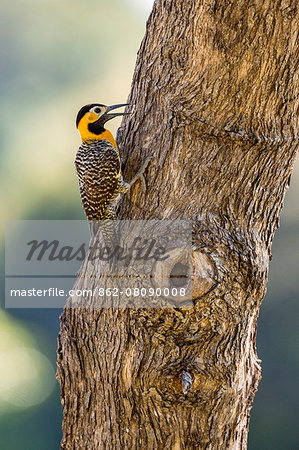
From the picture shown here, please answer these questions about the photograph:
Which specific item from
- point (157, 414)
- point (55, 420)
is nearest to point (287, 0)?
point (157, 414)

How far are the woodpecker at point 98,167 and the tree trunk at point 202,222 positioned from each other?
0.53 feet

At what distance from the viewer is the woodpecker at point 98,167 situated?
2178mm

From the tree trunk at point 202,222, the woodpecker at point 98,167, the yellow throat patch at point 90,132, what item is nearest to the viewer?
the tree trunk at point 202,222

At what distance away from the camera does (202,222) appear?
187cm

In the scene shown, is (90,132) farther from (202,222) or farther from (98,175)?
(202,222)

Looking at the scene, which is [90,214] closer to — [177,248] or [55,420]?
[177,248]

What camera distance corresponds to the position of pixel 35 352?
3.80m

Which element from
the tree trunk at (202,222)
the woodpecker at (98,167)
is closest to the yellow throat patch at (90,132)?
the woodpecker at (98,167)

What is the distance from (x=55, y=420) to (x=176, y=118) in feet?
8.84

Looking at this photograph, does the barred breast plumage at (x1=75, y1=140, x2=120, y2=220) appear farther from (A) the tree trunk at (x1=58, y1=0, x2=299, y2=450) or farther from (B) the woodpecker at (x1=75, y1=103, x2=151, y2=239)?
(A) the tree trunk at (x1=58, y1=0, x2=299, y2=450)

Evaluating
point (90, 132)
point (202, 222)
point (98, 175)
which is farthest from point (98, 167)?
point (202, 222)

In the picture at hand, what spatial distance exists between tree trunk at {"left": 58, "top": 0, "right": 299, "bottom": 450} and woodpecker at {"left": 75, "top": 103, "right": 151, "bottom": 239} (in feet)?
0.53

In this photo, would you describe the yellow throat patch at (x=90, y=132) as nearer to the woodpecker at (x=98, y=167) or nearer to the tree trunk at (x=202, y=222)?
the woodpecker at (x=98, y=167)

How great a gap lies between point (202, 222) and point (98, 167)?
0.71 metres
